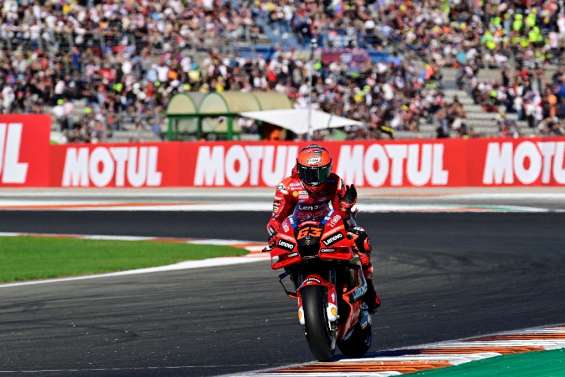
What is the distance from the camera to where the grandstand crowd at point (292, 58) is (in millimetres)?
39469

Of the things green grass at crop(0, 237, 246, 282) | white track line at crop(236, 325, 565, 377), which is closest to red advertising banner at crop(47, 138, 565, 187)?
green grass at crop(0, 237, 246, 282)

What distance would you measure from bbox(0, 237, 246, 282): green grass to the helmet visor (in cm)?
724

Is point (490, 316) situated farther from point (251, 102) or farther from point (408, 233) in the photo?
point (251, 102)

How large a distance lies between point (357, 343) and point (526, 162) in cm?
2537

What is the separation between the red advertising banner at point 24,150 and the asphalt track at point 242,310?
19.2 m

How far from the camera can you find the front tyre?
8.34m

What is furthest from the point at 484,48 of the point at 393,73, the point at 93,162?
the point at 93,162

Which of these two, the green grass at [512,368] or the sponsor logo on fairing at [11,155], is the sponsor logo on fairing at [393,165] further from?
the green grass at [512,368]

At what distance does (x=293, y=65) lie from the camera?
138 feet

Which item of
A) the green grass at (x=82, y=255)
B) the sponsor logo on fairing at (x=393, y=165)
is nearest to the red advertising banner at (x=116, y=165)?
the sponsor logo on fairing at (x=393, y=165)

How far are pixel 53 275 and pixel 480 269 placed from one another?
464 cm

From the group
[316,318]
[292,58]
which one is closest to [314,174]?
[316,318]

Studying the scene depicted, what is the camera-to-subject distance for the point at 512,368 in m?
8.20

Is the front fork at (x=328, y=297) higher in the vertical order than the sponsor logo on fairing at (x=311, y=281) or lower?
lower
